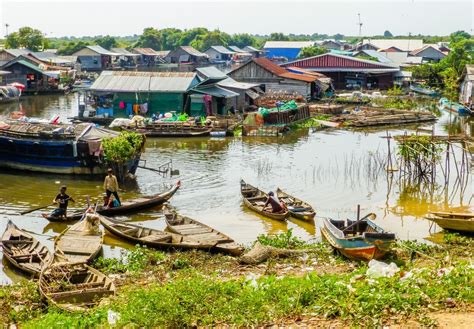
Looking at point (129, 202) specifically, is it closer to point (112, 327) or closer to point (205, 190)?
point (205, 190)

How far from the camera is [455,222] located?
1727 centimetres

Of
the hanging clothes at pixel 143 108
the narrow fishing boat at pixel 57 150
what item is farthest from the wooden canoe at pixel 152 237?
the hanging clothes at pixel 143 108

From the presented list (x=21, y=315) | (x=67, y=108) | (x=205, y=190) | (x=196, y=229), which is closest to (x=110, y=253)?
(x=196, y=229)

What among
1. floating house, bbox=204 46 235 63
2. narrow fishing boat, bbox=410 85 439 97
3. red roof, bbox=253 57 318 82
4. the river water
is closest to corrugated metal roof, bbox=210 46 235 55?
floating house, bbox=204 46 235 63

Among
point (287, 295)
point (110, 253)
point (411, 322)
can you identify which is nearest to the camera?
point (411, 322)

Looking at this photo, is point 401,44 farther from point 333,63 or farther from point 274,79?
point 274,79

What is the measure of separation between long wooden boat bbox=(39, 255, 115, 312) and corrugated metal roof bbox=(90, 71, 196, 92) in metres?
24.0

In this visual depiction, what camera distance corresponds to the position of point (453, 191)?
23.0m

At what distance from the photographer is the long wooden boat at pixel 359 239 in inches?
564

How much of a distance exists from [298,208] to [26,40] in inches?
2710

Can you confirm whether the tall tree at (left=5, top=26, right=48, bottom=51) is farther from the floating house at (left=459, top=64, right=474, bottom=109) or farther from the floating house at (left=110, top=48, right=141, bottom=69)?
the floating house at (left=459, top=64, right=474, bottom=109)

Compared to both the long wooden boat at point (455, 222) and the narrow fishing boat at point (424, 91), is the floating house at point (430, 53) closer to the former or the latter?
the narrow fishing boat at point (424, 91)

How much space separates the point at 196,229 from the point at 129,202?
354 cm

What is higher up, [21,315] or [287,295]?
[287,295]
